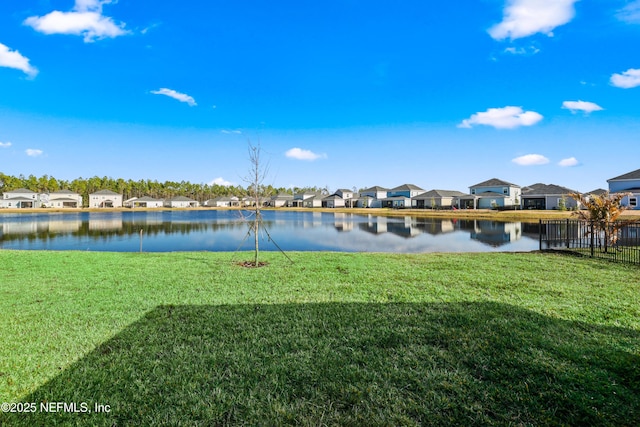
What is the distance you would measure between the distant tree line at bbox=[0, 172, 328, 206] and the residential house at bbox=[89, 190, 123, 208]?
285cm

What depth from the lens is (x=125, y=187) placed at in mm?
101625

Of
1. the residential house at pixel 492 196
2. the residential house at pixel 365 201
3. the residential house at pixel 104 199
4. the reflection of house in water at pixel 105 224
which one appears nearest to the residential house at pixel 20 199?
the residential house at pixel 104 199

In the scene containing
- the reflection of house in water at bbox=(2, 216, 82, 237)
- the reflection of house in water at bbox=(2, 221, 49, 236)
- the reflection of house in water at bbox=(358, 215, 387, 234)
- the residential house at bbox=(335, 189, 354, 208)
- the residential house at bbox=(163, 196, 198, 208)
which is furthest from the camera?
the residential house at bbox=(163, 196, 198, 208)

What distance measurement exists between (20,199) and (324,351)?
335 feet

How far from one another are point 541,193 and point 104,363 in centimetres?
5910

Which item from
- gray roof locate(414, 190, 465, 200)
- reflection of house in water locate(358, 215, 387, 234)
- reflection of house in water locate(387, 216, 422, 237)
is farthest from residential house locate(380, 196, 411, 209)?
reflection of house in water locate(387, 216, 422, 237)

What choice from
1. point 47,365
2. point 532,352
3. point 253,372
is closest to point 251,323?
point 253,372

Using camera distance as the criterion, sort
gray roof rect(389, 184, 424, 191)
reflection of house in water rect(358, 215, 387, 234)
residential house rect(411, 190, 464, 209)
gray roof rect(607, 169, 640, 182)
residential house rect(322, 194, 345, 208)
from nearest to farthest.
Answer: reflection of house in water rect(358, 215, 387, 234) < gray roof rect(607, 169, 640, 182) < residential house rect(411, 190, 464, 209) < gray roof rect(389, 184, 424, 191) < residential house rect(322, 194, 345, 208)

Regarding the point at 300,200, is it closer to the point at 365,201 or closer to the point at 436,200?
the point at 365,201

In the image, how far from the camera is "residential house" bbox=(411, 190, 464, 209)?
63366 mm

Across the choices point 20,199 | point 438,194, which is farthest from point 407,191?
point 20,199

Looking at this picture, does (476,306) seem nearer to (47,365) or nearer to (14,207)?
(47,365)

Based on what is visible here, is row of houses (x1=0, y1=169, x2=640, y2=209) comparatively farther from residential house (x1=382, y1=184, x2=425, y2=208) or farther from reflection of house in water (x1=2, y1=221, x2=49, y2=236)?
reflection of house in water (x1=2, y1=221, x2=49, y2=236)

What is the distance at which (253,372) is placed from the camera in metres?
3.37
